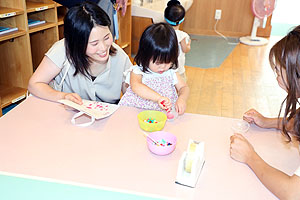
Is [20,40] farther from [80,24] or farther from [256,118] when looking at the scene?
[256,118]

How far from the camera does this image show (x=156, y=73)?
4.91ft

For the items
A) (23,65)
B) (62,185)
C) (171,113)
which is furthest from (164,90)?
(23,65)

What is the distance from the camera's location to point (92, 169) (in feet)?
3.01

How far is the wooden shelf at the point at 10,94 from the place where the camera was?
2299mm

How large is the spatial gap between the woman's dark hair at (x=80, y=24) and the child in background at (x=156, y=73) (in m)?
0.22

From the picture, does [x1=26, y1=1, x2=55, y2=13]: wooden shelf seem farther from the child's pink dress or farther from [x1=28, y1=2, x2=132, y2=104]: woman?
the child's pink dress

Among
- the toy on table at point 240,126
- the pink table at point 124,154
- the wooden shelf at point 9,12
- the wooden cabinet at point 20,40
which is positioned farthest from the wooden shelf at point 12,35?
the toy on table at point 240,126

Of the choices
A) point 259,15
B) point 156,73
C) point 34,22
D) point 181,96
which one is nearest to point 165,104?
point 181,96

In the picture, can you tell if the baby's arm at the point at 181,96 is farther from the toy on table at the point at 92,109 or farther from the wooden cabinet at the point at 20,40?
the wooden cabinet at the point at 20,40

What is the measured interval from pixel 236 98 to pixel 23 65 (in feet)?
6.20

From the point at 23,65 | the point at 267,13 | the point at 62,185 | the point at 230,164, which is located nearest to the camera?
the point at 62,185

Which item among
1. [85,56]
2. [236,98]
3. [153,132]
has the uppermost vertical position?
[85,56]

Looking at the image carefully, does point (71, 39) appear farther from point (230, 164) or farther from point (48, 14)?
point (48, 14)

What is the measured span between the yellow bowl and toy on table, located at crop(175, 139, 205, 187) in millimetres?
223
